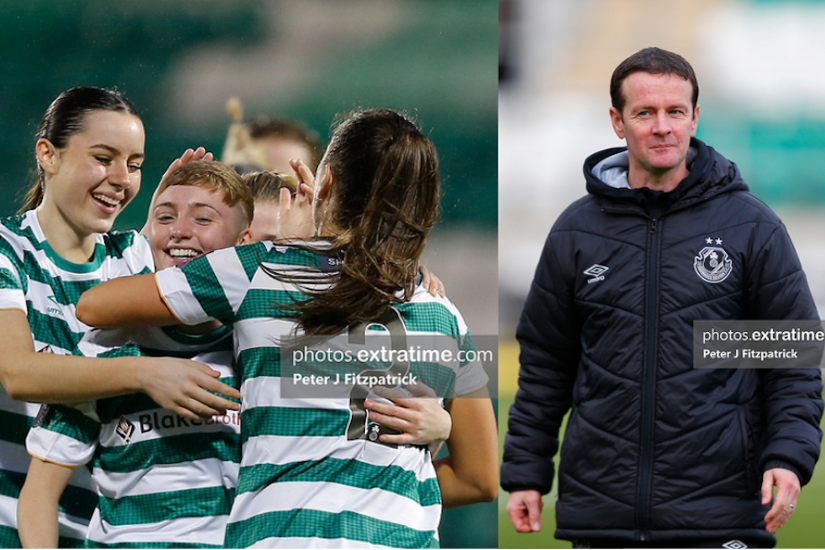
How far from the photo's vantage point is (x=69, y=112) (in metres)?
2.32

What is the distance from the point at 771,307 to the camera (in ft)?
6.59

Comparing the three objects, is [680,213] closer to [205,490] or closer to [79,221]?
[205,490]

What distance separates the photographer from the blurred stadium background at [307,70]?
260 cm

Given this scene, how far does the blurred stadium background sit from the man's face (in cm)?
58

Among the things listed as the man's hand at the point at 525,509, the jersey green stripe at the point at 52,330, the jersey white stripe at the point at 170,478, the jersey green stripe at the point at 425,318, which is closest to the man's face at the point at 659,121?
the jersey green stripe at the point at 425,318

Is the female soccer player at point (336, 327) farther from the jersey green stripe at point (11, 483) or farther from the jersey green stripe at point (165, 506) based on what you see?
the jersey green stripe at point (11, 483)

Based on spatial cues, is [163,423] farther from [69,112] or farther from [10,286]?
[69,112]

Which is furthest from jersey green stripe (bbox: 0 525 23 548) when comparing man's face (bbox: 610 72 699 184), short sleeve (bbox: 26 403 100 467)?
man's face (bbox: 610 72 699 184)

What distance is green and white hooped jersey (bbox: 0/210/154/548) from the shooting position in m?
2.10

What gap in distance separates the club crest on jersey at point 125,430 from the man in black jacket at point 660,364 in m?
0.84

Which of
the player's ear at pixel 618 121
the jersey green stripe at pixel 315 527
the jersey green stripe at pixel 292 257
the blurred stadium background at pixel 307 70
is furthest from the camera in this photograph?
the blurred stadium background at pixel 307 70

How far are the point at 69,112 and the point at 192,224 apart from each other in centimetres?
50

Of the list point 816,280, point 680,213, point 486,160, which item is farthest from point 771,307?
point 486,160

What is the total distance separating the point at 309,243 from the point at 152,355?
1.56 ft
